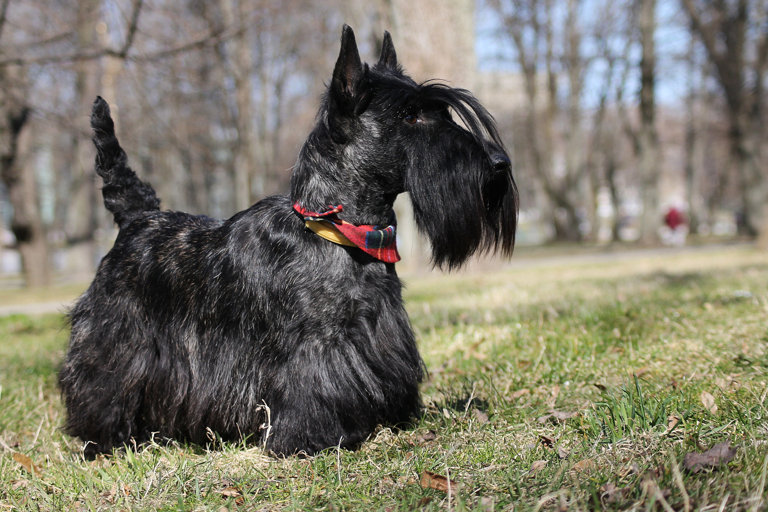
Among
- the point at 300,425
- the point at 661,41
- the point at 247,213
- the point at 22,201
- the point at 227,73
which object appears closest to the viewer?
the point at 300,425

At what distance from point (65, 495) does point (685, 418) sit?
8.00 ft

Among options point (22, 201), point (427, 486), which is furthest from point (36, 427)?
point (22, 201)

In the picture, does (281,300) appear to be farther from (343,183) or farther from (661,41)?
(661,41)

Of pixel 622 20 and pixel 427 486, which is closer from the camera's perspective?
pixel 427 486

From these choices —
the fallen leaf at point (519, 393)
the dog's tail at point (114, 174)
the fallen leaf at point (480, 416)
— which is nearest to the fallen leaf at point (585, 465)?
the fallen leaf at point (480, 416)

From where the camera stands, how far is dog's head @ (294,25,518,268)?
9.25ft

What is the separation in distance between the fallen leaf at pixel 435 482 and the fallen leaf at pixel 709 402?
3.71 feet

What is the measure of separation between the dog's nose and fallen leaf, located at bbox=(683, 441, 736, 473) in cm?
138

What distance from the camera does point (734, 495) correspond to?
1742 mm

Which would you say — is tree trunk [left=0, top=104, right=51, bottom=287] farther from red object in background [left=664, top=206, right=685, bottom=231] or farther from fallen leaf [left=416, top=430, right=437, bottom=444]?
red object in background [left=664, top=206, right=685, bottom=231]

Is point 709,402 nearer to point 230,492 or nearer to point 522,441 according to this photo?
point 522,441

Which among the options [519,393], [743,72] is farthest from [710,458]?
[743,72]

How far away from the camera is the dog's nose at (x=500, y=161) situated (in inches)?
111

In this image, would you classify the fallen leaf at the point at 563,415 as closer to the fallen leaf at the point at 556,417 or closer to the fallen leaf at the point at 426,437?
the fallen leaf at the point at 556,417
